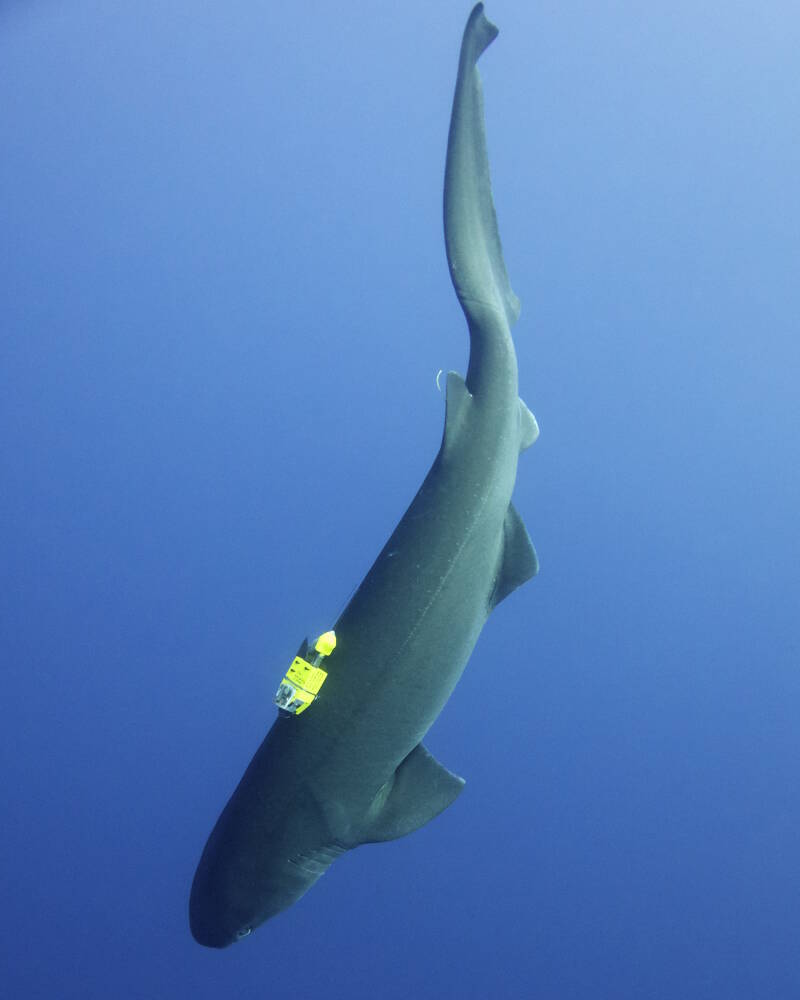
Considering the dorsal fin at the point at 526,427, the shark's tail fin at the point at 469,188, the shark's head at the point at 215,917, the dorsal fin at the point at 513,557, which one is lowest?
the shark's head at the point at 215,917

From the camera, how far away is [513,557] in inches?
80.9

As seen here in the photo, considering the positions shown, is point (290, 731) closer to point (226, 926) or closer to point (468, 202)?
point (226, 926)

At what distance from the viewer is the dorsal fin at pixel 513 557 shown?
6.72 ft

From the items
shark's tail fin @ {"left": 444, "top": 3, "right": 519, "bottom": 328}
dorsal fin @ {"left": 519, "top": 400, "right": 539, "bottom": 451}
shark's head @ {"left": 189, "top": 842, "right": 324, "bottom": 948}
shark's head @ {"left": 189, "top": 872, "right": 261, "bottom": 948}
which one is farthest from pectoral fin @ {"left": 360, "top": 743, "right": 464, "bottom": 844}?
shark's tail fin @ {"left": 444, "top": 3, "right": 519, "bottom": 328}

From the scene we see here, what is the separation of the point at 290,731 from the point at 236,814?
0.94 feet

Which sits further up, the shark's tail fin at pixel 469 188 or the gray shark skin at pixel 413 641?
the shark's tail fin at pixel 469 188

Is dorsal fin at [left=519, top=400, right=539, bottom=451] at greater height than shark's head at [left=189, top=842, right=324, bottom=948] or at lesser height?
greater

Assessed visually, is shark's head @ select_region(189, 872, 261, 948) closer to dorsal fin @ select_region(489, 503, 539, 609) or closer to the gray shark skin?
the gray shark skin

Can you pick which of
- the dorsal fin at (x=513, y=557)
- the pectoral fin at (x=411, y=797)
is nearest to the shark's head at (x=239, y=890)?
the pectoral fin at (x=411, y=797)

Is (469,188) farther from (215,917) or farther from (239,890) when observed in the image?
(215,917)

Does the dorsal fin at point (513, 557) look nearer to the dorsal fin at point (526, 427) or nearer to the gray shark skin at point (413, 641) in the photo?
the gray shark skin at point (413, 641)

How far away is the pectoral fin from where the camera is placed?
2068 mm

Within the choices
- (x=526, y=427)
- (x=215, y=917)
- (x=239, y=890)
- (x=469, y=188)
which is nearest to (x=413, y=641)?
(x=526, y=427)

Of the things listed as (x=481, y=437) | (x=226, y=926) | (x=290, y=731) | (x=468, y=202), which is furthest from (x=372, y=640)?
(x=468, y=202)
